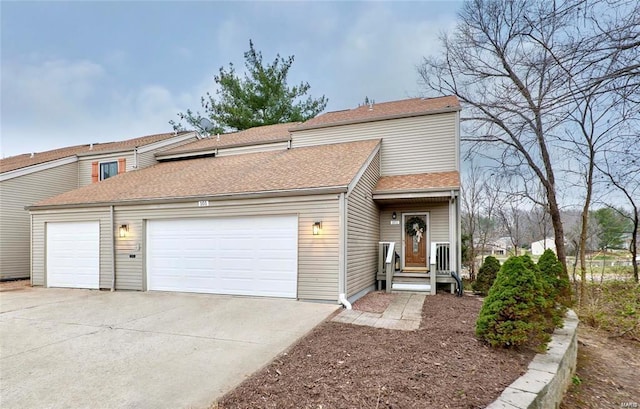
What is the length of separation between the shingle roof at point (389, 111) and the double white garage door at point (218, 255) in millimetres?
4988

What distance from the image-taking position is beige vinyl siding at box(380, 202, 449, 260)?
9.27 meters

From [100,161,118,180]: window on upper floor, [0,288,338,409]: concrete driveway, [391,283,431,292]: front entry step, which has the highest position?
[100,161,118,180]: window on upper floor

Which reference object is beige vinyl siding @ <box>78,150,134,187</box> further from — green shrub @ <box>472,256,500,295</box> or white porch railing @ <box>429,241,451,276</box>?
green shrub @ <box>472,256,500,295</box>

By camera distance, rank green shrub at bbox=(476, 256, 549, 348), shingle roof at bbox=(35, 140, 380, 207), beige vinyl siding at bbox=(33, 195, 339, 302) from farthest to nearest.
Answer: shingle roof at bbox=(35, 140, 380, 207)
beige vinyl siding at bbox=(33, 195, 339, 302)
green shrub at bbox=(476, 256, 549, 348)

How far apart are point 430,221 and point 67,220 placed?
1059 cm

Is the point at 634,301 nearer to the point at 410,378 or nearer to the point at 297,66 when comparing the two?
the point at 410,378

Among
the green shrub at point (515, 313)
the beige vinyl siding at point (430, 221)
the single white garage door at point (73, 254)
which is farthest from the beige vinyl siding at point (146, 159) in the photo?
the green shrub at point (515, 313)

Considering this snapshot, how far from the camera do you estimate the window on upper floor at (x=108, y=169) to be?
13383 mm

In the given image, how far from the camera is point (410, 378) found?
3.15 meters

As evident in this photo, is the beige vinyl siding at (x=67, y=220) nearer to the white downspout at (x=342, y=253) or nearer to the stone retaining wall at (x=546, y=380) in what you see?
the white downspout at (x=342, y=253)

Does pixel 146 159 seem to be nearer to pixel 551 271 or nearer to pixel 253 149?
pixel 253 149

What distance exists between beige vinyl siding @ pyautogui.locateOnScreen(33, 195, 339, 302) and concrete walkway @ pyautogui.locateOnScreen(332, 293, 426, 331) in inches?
34.6

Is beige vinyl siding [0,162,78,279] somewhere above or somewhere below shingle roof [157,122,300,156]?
below

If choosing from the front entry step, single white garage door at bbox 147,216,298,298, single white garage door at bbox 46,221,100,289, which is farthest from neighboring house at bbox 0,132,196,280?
the front entry step
